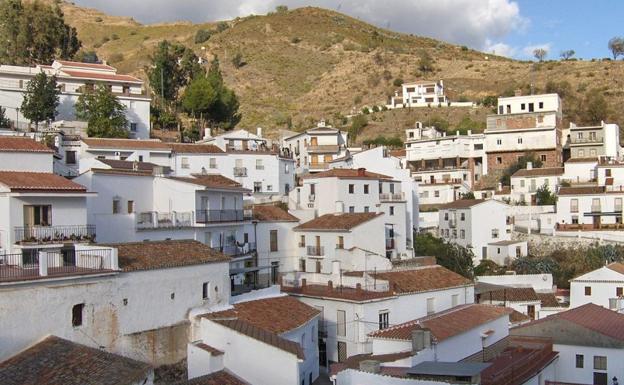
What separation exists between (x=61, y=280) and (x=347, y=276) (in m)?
17.3

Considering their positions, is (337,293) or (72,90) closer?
(337,293)

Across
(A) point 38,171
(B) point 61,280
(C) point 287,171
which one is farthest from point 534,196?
(B) point 61,280

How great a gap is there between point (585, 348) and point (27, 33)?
57.7 metres

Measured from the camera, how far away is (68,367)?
19.1m

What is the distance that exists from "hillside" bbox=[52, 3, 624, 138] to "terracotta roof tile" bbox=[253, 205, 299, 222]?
45763mm

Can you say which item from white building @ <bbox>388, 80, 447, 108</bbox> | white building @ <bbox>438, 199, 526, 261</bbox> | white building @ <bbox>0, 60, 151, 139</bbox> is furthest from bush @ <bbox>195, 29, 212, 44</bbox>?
white building @ <bbox>438, 199, 526, 261</bbox>

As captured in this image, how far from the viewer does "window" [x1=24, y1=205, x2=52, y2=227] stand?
2619 cm

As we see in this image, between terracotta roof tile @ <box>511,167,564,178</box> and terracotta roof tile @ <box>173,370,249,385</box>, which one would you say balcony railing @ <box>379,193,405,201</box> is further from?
terracotta roof tile @ <box>173,370,249,385</box>

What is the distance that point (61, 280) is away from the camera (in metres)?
21.4

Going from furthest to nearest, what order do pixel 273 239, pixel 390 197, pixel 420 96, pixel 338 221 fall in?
pixel 420 96 < pixel 390 197 < pixel 273 239 < pixel 338 221

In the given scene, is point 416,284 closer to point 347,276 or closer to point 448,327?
point 347,276

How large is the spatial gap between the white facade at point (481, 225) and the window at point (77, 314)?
128ft

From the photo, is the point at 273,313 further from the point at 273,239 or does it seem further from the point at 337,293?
the point at 273,239

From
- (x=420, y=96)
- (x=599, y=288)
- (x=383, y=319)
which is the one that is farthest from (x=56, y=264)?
(x=420, y=96)
